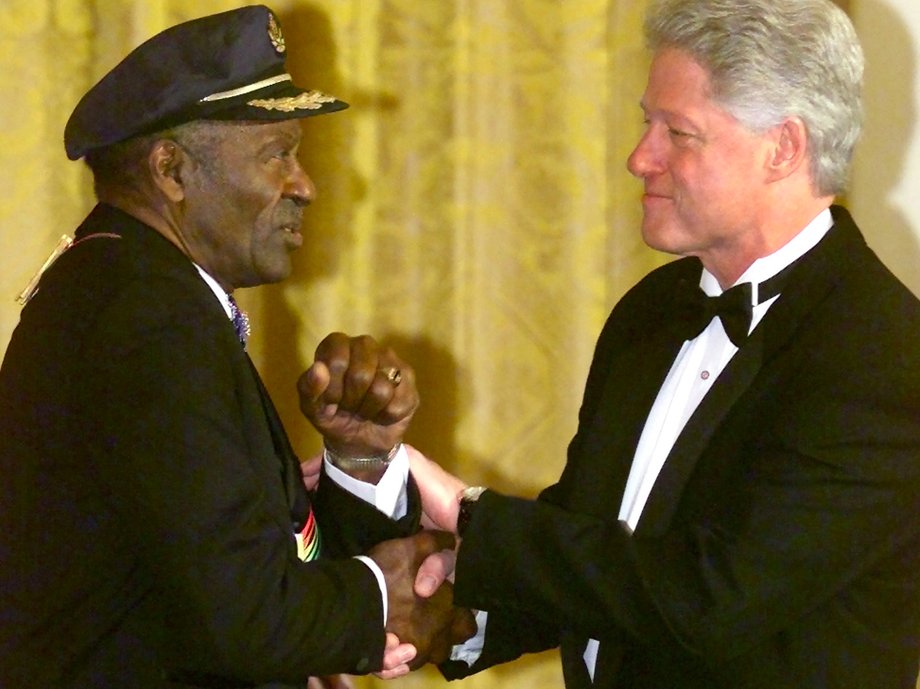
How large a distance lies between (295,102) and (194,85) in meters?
0.14

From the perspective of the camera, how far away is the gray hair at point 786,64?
171 centimetres

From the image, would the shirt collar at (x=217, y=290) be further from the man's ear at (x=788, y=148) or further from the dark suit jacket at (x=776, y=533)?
the man's ear at (x=788, y=148)

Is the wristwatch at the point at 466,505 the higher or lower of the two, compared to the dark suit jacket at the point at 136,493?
lower

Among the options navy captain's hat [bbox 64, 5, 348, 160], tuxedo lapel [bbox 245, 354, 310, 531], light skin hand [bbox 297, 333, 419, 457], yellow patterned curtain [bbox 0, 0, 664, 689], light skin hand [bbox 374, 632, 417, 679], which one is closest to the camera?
navy captain's hat [bbox 64, 5, 348, 160]

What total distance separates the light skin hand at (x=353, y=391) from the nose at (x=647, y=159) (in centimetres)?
44

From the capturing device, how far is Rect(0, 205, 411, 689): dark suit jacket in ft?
4.74

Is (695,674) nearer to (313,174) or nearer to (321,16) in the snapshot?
(313,174)

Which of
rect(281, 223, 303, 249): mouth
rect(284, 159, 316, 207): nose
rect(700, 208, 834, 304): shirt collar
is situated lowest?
rect(700, 208, 834, 304): shirt collar

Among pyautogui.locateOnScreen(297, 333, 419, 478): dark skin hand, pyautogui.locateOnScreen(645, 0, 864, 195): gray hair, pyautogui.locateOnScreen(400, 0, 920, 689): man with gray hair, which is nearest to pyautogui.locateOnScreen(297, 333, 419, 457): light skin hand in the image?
pyautogui.locateOnScreen(297, 333, 419, 478): dark skin hand

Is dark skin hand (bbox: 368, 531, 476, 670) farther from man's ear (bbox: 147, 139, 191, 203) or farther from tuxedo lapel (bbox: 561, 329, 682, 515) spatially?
man's ear (bbox: 147, 139, 191, 203)

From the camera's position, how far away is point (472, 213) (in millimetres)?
2795

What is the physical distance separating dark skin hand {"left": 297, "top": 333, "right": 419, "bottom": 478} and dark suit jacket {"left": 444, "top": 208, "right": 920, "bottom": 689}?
0.24 meters

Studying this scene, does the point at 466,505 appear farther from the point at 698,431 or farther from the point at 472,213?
the point at 472,213

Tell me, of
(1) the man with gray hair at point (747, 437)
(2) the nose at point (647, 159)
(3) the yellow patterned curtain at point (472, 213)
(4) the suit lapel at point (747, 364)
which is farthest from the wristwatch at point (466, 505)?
(3) the yellow patterned curtain at point (472, 213)
